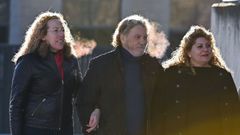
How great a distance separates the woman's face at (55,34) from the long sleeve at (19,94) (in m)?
0.28

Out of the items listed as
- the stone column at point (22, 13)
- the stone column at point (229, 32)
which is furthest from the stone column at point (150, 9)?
the stone column at point (229, 32)

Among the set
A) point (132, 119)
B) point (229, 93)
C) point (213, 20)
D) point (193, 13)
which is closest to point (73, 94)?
point (132, 119)

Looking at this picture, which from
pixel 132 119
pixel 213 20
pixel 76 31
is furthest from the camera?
pixel 76 31

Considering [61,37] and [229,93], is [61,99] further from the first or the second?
[229,93]

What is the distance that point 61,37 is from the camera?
6.04 m

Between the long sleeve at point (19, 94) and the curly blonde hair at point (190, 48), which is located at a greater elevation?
the curly blonde hair at point (190, 48)

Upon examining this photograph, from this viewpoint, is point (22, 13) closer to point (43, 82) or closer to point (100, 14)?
point (100, 14)

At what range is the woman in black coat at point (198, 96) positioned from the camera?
5.85 m

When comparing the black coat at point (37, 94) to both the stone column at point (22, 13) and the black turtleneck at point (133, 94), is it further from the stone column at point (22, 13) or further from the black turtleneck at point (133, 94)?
the stone column at point (22, 13)

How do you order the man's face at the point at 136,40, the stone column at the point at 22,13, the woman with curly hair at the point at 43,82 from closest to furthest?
the man's face at the point at 136,40 < the woman with curly hair at the point at 43,82 < the stone column at the point at 22,13

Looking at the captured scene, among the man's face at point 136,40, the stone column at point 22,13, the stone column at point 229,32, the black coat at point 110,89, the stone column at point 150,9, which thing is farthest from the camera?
the stone column at point 150,9

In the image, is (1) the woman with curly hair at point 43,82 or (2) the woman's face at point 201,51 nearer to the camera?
(2) the woman's face at point 201,51

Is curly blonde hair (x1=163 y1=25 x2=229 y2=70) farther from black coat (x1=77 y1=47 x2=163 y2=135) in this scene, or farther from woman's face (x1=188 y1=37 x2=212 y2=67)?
black coat (x1=77 y1=47 x2=163 y2=135)

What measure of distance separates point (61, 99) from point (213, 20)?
3.11m
